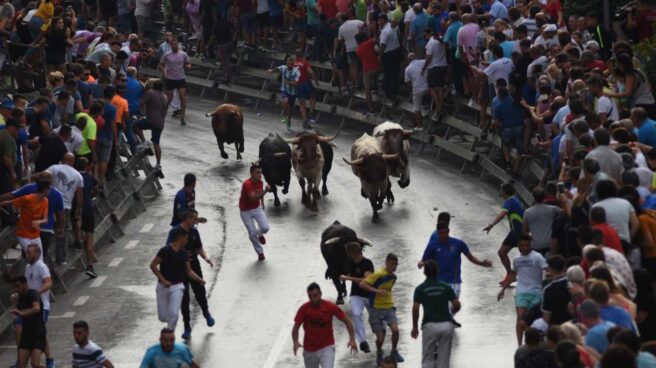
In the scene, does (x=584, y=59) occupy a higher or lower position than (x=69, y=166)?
higher

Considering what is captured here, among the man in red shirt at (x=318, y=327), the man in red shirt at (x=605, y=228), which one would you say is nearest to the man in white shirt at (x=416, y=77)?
the man in red shirt at (x=318, y=327)

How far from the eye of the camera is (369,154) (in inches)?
1187

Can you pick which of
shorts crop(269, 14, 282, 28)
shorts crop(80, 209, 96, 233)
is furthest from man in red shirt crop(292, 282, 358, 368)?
shorts crop(269, 14, 282, 28)

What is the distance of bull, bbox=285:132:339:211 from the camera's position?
30703 mm

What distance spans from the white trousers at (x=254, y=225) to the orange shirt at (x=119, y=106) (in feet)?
15.3

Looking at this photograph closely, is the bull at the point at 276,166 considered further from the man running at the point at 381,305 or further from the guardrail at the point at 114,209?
the man running at the point at 381,305

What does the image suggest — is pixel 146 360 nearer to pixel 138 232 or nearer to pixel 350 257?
pixel 350 257

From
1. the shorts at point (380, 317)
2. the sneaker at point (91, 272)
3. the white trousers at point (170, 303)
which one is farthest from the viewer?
the sneaker at point (91, 272)

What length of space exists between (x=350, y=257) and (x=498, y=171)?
970cm

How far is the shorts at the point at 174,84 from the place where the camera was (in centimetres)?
3812

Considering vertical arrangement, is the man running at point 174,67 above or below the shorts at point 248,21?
below

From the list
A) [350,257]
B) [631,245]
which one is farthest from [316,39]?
[631,245]

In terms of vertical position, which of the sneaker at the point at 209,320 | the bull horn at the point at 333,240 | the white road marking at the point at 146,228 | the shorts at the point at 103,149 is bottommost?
the white road marking at the point at 146,228

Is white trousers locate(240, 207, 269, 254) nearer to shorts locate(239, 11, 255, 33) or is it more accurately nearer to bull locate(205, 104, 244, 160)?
bull locate(205, 104, 244, 160)
